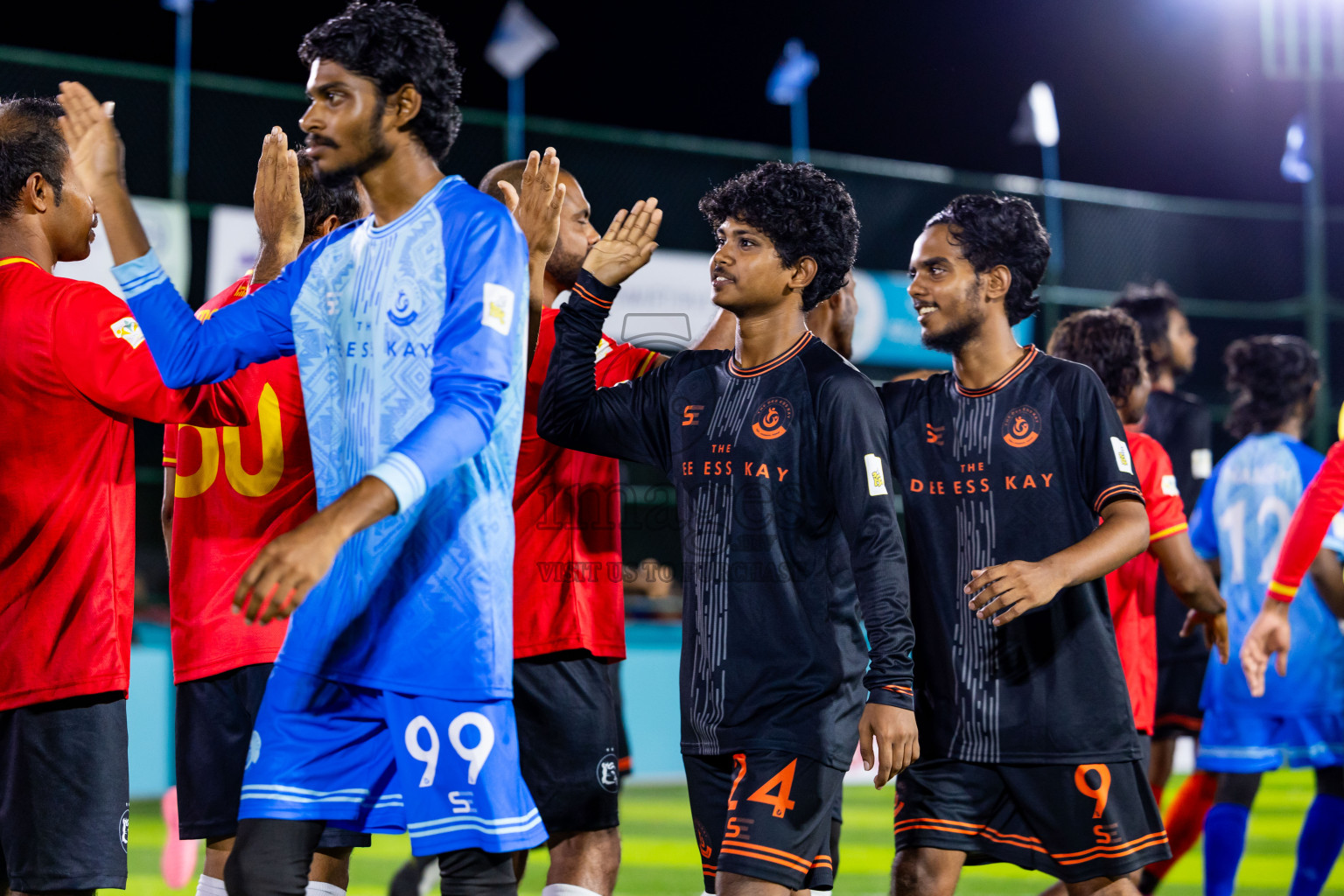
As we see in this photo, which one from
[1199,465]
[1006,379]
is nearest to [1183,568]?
[1006,379]

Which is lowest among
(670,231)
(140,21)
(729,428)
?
(729,428)

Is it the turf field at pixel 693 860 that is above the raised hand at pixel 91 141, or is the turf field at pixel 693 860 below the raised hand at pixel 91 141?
below

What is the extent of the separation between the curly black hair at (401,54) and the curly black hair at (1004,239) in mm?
1634

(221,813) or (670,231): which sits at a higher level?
(670,231)

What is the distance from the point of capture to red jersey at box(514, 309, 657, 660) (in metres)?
3.78

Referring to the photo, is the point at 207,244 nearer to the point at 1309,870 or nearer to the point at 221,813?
the point at 221,813

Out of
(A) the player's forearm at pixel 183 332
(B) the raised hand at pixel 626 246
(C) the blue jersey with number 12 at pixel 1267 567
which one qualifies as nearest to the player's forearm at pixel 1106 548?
(B) the raised hand at pixel 626 246

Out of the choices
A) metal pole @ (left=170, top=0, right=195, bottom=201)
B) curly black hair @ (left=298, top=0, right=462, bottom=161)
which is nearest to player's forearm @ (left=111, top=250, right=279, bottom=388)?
curly black hair @ (left=298, top=0, right=462, bottom=161)

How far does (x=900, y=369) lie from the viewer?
12414mm

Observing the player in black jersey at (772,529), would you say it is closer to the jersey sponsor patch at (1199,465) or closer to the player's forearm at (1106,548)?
the player's forearm at (1106,548)

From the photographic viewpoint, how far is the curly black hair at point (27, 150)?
3.29 metres

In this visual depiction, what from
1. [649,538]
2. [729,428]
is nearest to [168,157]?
[649,538]

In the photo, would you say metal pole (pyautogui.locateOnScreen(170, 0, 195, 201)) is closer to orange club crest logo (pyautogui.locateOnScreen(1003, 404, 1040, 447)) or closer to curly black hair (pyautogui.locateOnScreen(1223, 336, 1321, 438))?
curly black hair (pyautogui.locateOnScreen(1223, 336, 1321, 438))

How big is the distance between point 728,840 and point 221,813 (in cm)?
136
